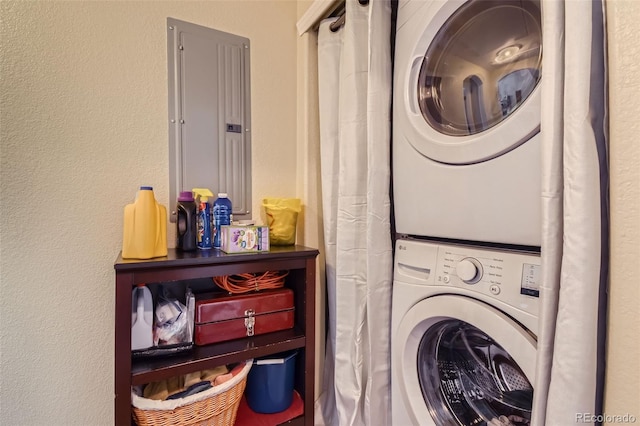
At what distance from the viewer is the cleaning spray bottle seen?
1343 mm

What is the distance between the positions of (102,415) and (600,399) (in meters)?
1.65

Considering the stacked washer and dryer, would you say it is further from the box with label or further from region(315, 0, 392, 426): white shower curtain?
the box with label

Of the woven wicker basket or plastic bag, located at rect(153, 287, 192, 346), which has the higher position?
plastic bag, located at rect(153, 287, 192, 346)

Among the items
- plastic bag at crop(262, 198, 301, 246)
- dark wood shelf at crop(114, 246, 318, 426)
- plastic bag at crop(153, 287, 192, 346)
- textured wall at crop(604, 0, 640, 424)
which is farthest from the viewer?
plastic bag at crop(262, 198, 301, 246)

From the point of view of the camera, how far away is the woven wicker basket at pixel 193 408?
1.05 metres

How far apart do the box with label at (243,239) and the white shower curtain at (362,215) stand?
32cm

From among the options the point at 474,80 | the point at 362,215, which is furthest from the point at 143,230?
the point at 474,80

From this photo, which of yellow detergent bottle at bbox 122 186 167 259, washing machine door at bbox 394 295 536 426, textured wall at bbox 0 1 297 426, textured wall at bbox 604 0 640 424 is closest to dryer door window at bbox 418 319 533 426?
washing machine door at bbox 394 295 536 426

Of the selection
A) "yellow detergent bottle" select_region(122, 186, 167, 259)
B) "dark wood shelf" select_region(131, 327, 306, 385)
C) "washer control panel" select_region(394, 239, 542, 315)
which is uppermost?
"yellow detergent bottle" select_region(122, 186, 167, 259)

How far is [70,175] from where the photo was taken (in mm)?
1231

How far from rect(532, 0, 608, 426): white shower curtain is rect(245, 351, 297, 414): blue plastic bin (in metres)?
0.96

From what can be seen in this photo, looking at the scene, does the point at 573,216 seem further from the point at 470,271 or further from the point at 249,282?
the point at 249,282

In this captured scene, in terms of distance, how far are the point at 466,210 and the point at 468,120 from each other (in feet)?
0.87

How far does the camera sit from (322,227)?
162 centimetres
